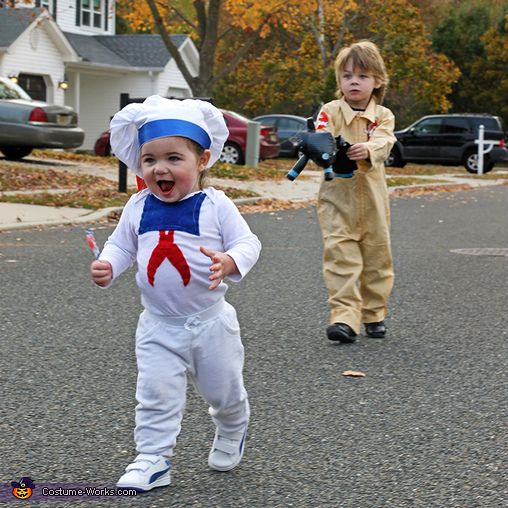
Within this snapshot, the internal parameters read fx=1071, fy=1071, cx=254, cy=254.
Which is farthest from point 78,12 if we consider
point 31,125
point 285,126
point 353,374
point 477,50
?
point 353,374

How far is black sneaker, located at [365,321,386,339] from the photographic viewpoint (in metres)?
6.26

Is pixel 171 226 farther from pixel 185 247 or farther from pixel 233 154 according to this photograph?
pixel 233 154

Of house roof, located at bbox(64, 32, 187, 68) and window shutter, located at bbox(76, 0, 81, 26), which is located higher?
window shutter, located at bbox(76, 0, 81, 26)

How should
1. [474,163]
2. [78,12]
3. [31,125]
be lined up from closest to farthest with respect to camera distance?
[31,125]
[474,163]
[78,12]

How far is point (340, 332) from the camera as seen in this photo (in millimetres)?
5980

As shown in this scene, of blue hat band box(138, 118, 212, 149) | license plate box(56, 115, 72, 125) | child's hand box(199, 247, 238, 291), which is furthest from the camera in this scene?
license plate box(56, 115, 72, 125)

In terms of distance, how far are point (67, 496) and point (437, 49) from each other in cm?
4652

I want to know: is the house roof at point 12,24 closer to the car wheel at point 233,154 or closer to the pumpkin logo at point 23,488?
the car wheel at point 233,154

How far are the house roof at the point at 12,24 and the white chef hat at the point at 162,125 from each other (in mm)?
31509

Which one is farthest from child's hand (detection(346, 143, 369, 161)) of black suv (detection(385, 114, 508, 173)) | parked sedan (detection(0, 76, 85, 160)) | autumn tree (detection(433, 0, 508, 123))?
autumn tree (detection(433, 0, 508, 123))

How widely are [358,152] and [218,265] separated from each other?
2521 mm

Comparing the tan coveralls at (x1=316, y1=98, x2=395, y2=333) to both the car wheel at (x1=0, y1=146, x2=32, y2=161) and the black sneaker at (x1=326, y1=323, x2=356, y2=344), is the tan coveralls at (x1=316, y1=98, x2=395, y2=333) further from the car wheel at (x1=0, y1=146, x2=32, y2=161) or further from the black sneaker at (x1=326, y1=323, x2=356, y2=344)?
the car wheel at (x1=0, y1=146, x2=32, y2=161)

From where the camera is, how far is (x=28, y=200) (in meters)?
13.3

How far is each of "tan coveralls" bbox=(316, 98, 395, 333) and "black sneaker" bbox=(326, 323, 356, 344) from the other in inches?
1.2
